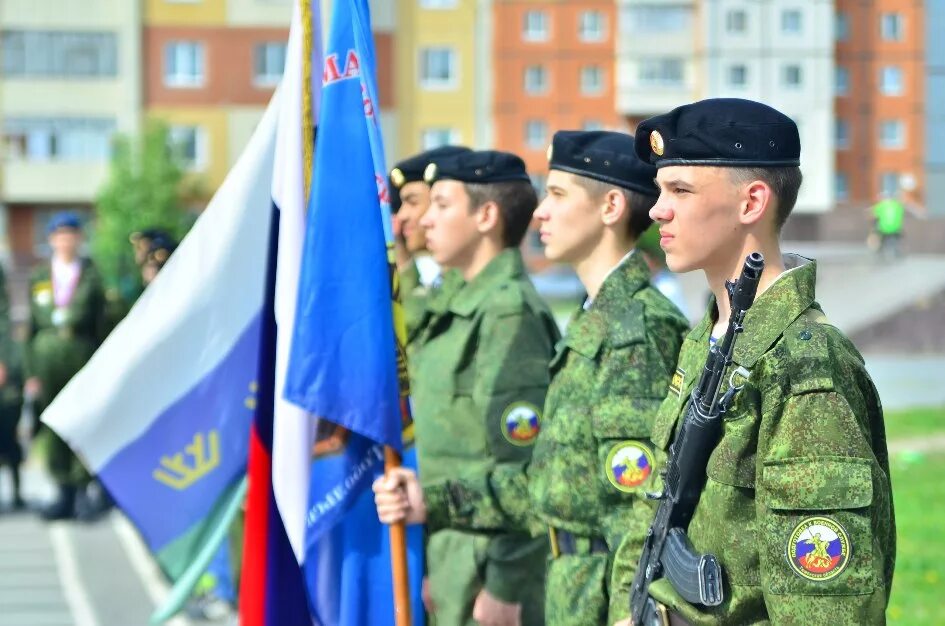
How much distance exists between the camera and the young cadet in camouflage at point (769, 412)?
9.98 ft

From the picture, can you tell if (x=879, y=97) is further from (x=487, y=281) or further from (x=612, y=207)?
(x=612, y=207)

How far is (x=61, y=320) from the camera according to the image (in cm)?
1188

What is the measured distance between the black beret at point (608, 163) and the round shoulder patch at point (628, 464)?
886mm

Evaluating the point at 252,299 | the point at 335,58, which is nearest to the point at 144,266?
the point at 252,299

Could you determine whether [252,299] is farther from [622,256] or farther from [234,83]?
[234,83]

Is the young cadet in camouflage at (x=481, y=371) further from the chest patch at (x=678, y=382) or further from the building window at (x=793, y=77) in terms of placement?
the building window at (x=793, y=77)

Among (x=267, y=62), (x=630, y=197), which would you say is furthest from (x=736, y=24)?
(x=630, y=197)

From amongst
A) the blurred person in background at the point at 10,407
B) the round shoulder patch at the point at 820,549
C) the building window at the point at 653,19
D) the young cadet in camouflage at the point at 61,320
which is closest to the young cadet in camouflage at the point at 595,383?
the round shoulder patch at the point at 820,549

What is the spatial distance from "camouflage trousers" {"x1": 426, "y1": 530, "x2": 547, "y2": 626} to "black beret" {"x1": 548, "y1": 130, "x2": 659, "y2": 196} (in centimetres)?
123

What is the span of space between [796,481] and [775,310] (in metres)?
0.38

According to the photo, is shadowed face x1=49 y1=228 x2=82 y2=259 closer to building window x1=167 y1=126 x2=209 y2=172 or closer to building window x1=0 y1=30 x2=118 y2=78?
building window x1=167 y1=126 x2=209 y2=172

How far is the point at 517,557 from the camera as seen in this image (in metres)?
5.27

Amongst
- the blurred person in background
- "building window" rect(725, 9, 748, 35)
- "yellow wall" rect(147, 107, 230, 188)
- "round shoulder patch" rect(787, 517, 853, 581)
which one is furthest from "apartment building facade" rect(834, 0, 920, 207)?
"round shoulder patch" rect(787, 517, 853, 581)

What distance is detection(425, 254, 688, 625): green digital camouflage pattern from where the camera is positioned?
4.37m
